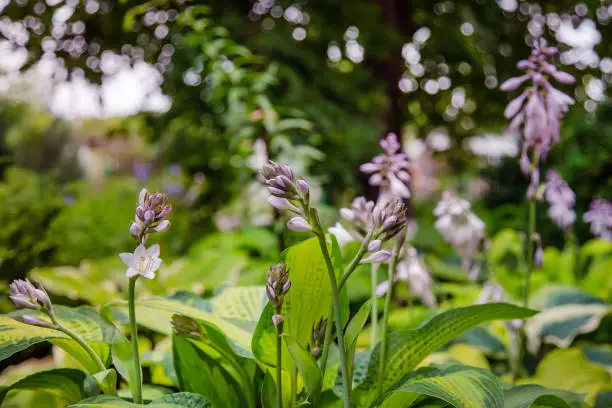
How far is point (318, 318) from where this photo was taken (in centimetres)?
116

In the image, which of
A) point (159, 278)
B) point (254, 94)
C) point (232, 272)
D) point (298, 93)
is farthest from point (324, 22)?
point (159, 278)

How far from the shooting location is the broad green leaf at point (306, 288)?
3.76ft

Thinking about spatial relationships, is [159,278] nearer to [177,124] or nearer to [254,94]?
[254,94]

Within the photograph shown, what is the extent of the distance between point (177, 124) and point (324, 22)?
5.10 feet

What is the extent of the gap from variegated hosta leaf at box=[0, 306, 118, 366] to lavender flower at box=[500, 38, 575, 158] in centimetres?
112

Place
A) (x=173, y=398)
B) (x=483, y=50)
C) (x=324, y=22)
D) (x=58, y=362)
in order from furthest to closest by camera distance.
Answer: (x=483, y=50), (x=324, y=22), (x=58, y=362), (x=173, y=398)

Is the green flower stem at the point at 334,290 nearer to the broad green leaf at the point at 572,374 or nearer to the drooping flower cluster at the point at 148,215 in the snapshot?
the drooping flower cluster at the point at 148,215

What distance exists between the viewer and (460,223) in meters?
2.04

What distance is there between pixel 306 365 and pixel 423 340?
1.03 feet

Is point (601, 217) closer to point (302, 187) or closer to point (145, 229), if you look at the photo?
point (302, 187)

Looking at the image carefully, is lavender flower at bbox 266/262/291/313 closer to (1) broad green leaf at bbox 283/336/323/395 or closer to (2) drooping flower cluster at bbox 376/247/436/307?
(1) broad green leaf at bbox 283/336/323/395

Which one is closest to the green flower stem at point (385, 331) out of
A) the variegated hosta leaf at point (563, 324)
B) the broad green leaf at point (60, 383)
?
the broad green leaf at point (60, 383)

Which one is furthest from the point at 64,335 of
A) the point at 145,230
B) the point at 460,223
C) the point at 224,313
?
the point at 460,223

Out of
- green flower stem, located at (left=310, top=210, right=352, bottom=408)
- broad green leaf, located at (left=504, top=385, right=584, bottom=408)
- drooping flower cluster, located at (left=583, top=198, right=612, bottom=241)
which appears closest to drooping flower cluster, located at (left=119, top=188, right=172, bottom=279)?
green flower stem, located at (left=310, top=210, right=352, bottom=408)
